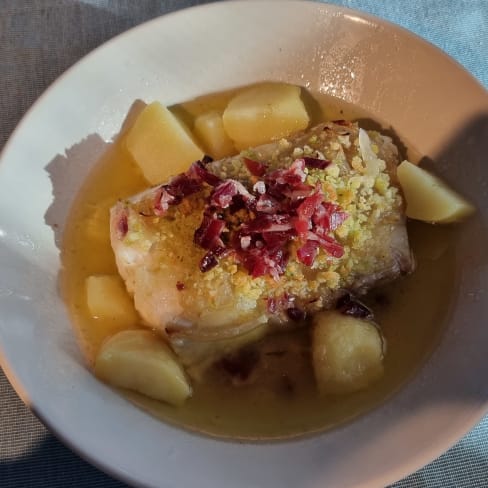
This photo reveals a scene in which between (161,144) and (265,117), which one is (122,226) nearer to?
(161,144)

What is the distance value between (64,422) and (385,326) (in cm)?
128

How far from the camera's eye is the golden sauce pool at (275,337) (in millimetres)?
2184

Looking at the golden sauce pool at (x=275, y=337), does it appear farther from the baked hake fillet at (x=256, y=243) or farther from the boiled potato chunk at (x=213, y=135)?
the boiled potato chunk at (x=213, y=135)

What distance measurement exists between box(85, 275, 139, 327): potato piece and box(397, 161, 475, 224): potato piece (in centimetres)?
124

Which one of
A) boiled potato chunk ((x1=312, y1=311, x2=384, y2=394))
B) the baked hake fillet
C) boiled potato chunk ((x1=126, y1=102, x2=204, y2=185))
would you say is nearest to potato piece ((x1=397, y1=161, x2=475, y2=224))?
the baked hake fillet

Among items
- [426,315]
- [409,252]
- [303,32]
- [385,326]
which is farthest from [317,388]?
[303,32]

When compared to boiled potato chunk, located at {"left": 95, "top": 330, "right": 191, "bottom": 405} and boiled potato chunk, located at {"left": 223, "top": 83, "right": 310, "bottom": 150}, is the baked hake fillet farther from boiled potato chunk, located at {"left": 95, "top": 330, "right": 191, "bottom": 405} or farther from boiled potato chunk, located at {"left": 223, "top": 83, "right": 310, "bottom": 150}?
boiled potato chunk, located at {"left": 223, "top": 83, "right": 310, "bottom": 150}

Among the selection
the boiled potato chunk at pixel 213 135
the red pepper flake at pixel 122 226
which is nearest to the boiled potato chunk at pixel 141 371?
the red pepper flake at pixel 122 226

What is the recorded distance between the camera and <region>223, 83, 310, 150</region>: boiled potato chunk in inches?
106

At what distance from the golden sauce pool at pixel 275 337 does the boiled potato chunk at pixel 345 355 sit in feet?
0.13

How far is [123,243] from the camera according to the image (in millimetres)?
2320

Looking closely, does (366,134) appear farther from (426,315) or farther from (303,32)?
(426,315)

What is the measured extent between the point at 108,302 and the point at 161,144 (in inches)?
29.5

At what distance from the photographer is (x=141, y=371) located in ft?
7.13
